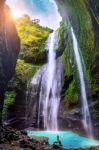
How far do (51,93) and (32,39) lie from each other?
12.4 m

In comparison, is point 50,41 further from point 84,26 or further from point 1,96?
point 1,96

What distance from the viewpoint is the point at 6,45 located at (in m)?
17.4

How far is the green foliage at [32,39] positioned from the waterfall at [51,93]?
1.86 m

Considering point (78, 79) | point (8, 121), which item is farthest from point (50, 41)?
point (8, 121)

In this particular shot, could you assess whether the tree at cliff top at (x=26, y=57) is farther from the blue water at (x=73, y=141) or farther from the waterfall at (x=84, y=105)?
the blue water at (x=73, y=141)

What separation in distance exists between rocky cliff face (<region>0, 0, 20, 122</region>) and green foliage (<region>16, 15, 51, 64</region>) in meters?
11.9

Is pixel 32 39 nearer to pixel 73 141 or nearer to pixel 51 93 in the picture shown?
pixel 51 93

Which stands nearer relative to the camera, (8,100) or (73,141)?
(73,141)

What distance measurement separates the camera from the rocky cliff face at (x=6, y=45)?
16.2 metres

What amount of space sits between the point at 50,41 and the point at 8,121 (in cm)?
1455

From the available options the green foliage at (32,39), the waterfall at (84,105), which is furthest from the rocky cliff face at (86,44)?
the green foliage at (32,39)

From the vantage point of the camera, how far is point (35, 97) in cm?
2702

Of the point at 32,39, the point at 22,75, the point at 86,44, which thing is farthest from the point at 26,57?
the point at 86,44

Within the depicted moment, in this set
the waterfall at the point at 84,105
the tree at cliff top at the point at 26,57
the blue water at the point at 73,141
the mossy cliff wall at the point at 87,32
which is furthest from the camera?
the tree at cliff top at the point at 26,57
